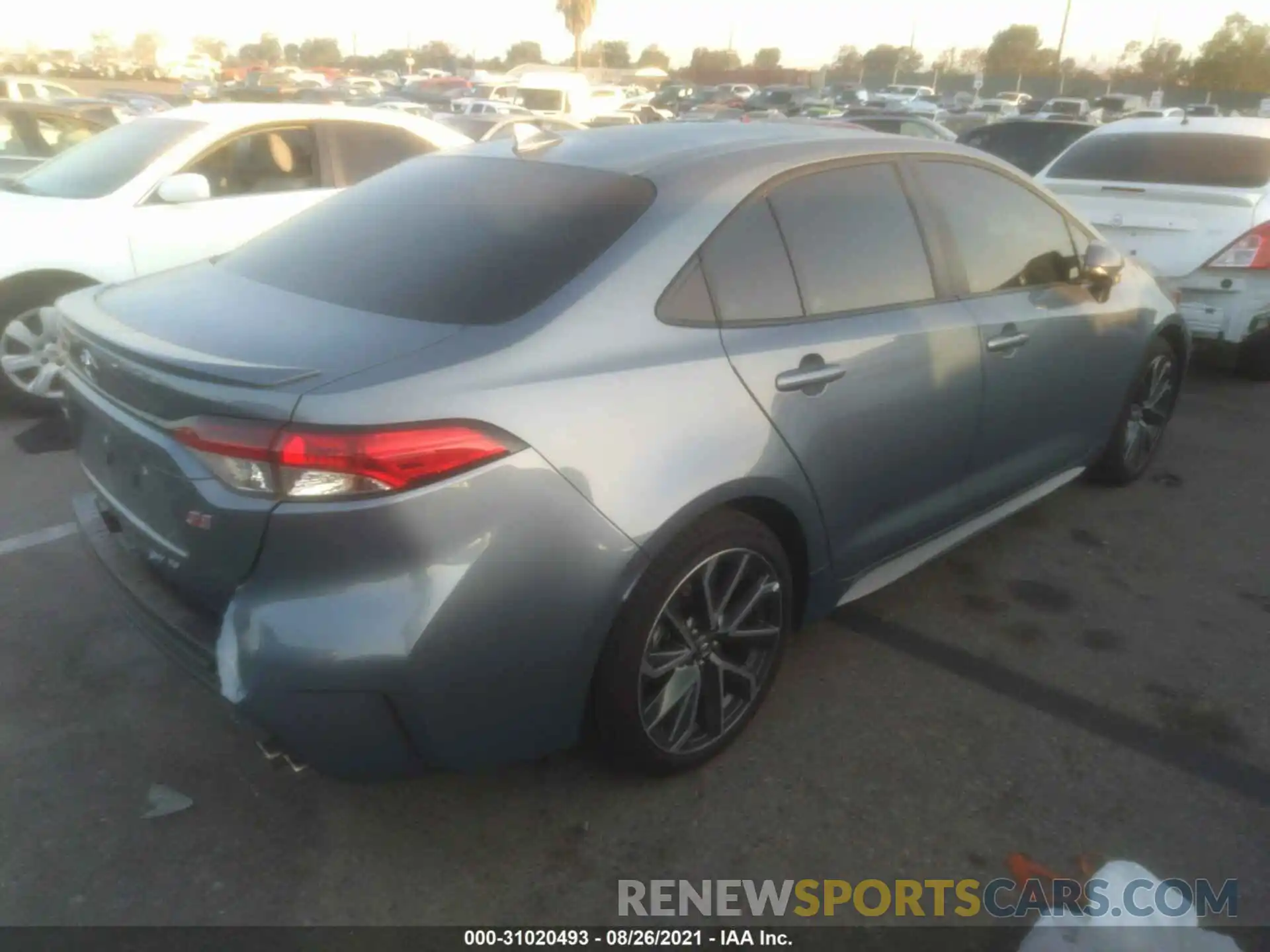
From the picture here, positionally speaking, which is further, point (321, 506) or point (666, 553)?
point (666, 553)

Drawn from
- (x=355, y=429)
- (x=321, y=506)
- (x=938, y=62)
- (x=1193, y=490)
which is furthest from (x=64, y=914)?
(x=938, y=62)

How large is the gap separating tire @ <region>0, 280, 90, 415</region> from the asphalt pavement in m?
2.04

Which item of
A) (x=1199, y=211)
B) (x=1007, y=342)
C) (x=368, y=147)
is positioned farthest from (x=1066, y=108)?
(x=1007, y=342)

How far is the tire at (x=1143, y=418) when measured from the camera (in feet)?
15.3

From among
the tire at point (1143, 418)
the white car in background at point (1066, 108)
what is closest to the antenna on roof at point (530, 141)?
the tire at point (1143, 418)

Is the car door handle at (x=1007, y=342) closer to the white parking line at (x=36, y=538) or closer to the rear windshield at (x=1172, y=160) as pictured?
the white parking line at (x=36, y=538)

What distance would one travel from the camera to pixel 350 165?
6.52m

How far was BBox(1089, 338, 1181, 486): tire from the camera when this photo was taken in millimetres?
4660

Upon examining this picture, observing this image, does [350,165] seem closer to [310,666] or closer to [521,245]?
[521,245]

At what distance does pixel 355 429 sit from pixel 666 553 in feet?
2.65

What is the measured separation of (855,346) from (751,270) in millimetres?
403

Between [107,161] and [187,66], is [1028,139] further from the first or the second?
[187,66]

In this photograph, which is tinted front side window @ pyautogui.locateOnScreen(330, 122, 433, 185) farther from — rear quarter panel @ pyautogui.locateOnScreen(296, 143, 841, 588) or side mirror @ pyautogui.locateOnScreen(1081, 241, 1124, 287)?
rear quarter panel @ pyautogui.locateOnScreen(296, 143, 841, 588)

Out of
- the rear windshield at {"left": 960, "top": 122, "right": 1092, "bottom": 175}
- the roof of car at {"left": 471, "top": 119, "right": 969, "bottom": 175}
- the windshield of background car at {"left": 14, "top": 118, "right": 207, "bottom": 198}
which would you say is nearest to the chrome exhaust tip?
the roof of car at {"left": 471, "top": 119, "right": 969, "bottom": 175}
